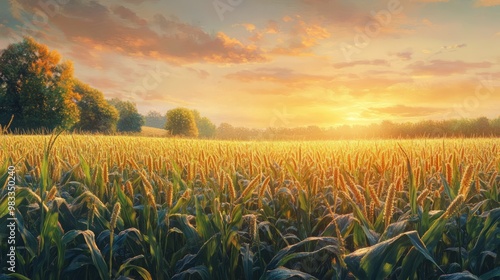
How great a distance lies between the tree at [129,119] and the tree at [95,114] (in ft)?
92.8

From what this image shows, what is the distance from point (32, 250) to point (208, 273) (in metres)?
1.21

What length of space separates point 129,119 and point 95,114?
1264 inches

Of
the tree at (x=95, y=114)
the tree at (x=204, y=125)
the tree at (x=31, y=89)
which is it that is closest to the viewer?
the tree at (x=31, y=89)

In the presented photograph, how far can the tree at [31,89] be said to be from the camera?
51531mm

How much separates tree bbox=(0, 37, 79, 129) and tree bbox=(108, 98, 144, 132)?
174 feet

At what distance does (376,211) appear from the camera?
308 cm

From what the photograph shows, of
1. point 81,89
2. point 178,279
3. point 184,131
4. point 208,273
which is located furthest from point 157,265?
point 81,89

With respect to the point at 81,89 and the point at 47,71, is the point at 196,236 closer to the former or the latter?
the point at 47,71

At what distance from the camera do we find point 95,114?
253 ft

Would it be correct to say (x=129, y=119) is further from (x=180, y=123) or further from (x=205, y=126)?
(x=205, y=126)

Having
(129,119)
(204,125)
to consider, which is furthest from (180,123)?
(204,125)

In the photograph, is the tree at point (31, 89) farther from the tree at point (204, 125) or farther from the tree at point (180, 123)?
the tree at point (204, 125)

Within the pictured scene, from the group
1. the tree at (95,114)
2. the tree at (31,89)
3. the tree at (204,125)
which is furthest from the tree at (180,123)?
the tree at (204,125)

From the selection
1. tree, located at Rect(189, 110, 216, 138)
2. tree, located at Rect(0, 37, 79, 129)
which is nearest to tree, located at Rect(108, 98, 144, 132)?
tree, located at Rect(189, 110, 216, 138)
